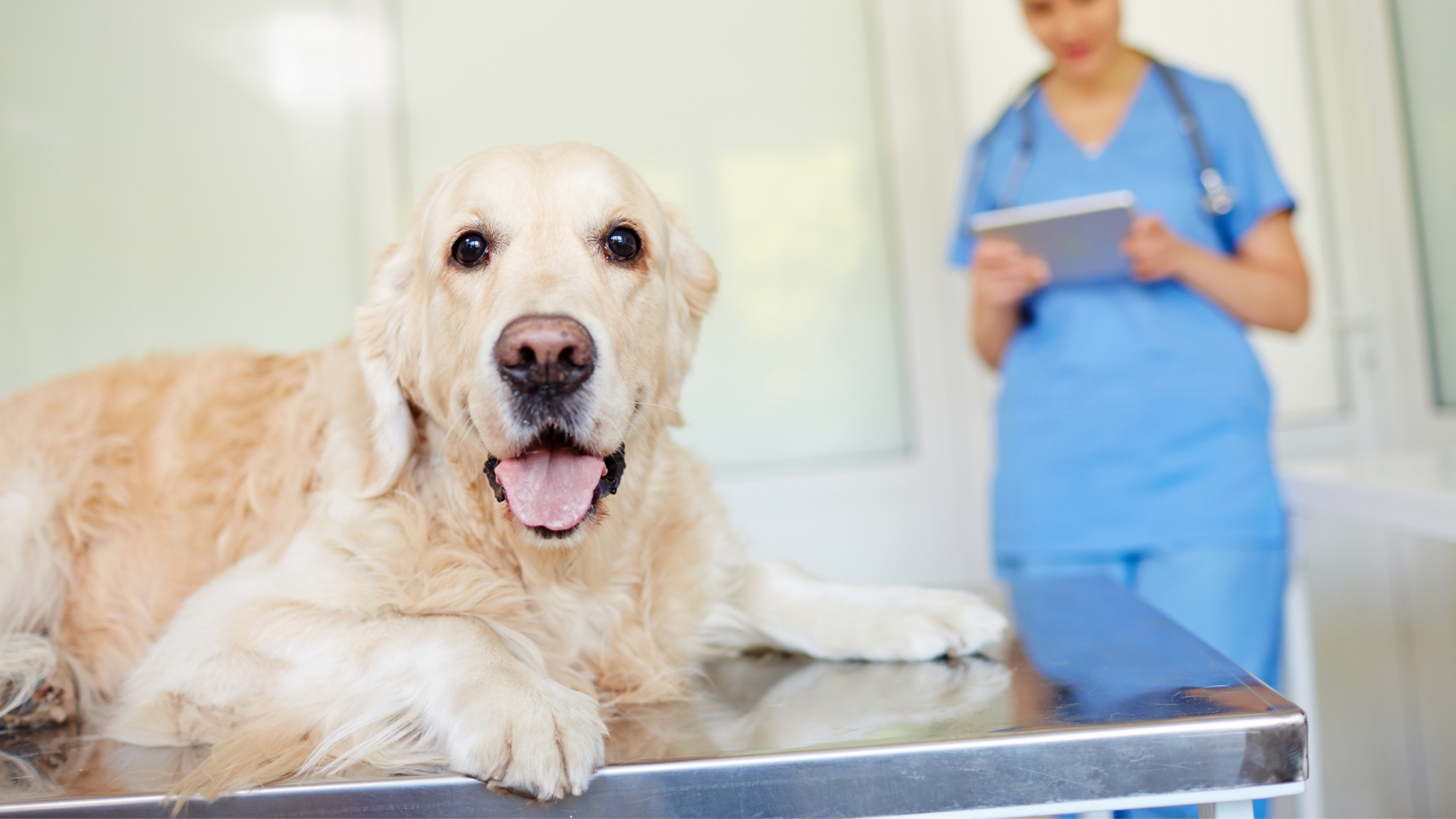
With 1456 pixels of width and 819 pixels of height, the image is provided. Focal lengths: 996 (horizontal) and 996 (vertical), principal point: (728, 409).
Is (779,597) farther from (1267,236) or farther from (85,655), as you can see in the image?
(1267,236)

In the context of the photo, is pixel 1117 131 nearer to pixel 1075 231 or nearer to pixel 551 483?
pixel 1075 231

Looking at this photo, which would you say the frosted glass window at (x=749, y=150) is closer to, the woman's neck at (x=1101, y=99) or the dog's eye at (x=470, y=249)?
the woman's neck at (x=1101, y=99)

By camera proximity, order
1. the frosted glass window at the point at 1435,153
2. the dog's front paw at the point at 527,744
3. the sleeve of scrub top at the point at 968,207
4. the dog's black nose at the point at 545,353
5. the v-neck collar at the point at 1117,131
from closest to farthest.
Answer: the dog's front paw at the point at 527,744 < the dog's black nose at the point at 545,353 < the v-neck collar at the point at 1117,131 < the sleeve of scrub top at the point at 968,207 < the frosted glass window at the point at 1435,153

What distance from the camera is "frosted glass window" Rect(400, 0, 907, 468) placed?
3604 millimetres

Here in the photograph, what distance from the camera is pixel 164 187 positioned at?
3.55m

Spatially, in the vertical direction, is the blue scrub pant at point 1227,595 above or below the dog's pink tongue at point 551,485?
below

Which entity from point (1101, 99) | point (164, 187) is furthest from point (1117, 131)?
point (164, 187)

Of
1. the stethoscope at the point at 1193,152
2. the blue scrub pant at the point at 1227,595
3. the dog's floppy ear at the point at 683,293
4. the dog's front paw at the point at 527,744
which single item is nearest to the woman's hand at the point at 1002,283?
the stethoscope at the point at 1193,152

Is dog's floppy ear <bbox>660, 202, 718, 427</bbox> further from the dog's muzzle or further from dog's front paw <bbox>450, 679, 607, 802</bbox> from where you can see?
dog's front paw <bbox>450, 679, 607, 802</bbox>

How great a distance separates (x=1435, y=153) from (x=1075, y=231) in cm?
204

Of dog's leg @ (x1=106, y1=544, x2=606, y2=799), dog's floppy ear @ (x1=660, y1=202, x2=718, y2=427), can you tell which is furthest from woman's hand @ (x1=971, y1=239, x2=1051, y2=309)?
dog's leg @ (x1=106, y1=544, x2=606, y2=799)

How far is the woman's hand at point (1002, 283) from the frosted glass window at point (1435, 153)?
1824mm

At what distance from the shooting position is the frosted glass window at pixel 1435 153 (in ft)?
9.96

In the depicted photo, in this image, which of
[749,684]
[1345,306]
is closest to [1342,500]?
[749,684]
